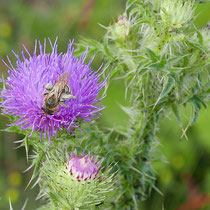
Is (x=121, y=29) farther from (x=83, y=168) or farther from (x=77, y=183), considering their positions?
(x=77, y=183)

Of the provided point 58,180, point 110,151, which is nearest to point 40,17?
point 110,151

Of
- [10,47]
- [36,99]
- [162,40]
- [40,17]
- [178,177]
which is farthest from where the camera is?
[40,17]

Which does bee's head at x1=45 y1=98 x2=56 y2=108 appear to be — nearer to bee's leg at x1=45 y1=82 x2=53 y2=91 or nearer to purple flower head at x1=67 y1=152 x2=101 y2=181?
bee's leg at x1=45 y1=82 x2=53 y2=91

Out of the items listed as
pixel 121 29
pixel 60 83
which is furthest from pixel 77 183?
pixel 121 29

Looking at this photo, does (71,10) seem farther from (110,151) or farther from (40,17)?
(110,151)

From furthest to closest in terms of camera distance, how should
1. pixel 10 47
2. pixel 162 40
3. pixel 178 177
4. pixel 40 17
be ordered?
pixel 40 17 < pixel 10 47 < pixel 178 177 < pixel 162 40

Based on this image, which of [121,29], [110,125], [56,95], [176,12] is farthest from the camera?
[110,125]

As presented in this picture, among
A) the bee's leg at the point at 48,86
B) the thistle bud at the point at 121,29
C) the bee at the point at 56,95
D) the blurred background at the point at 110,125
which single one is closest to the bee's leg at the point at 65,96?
the bee at the point at 56,95
